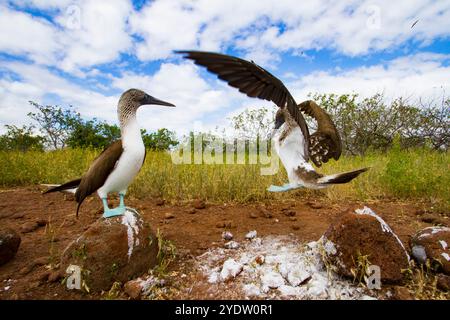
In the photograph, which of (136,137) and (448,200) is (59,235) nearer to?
(136,137)

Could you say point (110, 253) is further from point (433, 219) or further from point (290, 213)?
point (433, 219)

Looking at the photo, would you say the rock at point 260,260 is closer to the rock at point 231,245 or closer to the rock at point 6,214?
the rock at point 231,245

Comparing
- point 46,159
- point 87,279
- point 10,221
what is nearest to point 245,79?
point 87,279

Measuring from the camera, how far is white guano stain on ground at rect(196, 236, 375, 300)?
218 centimetres

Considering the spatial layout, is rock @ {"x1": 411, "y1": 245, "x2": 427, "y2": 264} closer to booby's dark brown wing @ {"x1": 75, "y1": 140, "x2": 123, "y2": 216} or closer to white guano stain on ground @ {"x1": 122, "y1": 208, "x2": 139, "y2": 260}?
white guano stain on ground @ {"x1": 122, "y1": 208, "x2": 139, "y2": 260}

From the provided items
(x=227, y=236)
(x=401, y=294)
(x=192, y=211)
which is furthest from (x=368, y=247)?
(x=192, y=211)

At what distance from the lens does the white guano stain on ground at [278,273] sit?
2180 millimetres

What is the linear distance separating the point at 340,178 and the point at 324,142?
924 mm

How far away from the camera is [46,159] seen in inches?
281

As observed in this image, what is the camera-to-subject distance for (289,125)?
2.57 metres

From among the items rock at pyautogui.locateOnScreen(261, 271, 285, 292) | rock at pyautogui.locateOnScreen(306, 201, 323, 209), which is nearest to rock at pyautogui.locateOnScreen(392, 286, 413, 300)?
rock at pyautogui.locateOnScreen(261, 271, 285, 292)

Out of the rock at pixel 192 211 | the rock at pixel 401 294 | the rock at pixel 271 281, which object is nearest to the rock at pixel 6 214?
the rock at pixel 192 211

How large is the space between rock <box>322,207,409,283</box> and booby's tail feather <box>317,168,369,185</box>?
1.09 feet

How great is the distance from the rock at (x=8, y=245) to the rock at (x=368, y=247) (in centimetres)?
296
